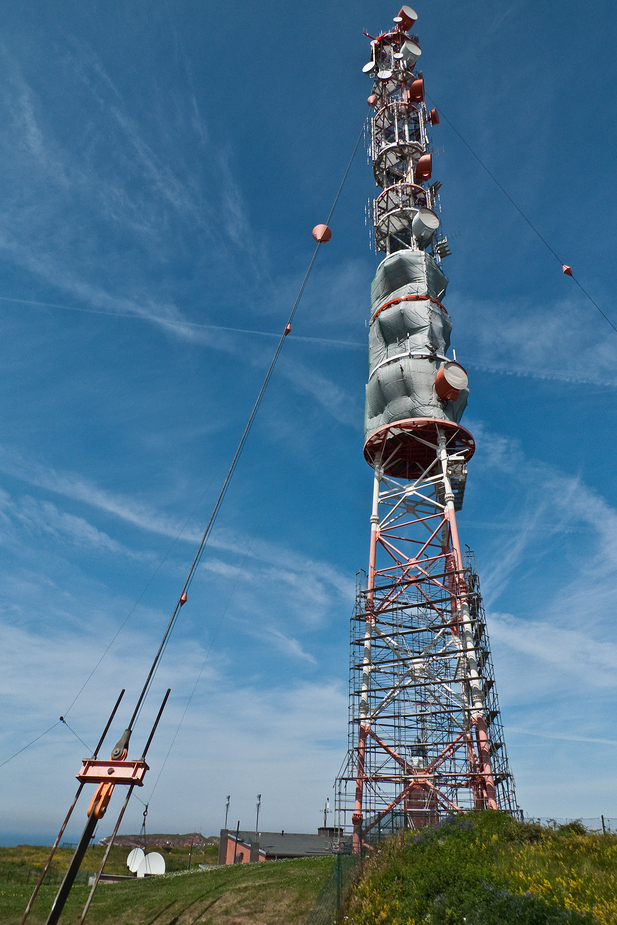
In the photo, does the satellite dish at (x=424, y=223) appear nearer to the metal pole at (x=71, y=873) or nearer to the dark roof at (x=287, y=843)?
the metal pole at (x=71, y=873)

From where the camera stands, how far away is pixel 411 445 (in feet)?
114

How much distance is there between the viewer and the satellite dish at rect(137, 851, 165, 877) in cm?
3172

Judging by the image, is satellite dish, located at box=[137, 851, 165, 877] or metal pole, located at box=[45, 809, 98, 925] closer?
metal pole, located at box=[45, 809, 98, 925]

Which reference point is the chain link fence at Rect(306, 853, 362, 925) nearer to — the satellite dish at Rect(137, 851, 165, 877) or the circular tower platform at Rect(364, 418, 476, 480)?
the satellite dish at Rect(137, 851, 165, 877)

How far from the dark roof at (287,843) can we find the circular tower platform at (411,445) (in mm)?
30379

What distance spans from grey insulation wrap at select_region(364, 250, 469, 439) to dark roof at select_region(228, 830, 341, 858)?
113 feet

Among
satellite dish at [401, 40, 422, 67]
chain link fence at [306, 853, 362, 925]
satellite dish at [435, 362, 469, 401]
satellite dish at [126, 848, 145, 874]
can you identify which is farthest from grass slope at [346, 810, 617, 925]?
satellite dish at [401, 40, 422, 67]

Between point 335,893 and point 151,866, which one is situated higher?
point 335,893

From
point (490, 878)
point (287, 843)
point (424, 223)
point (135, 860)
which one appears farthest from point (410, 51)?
point (287, 843)

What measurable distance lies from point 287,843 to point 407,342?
42419mm

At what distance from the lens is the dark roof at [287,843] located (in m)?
46.7

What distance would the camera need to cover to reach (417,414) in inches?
1289

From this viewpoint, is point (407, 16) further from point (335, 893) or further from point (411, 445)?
point (335, 893)

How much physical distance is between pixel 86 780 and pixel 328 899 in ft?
31.4
